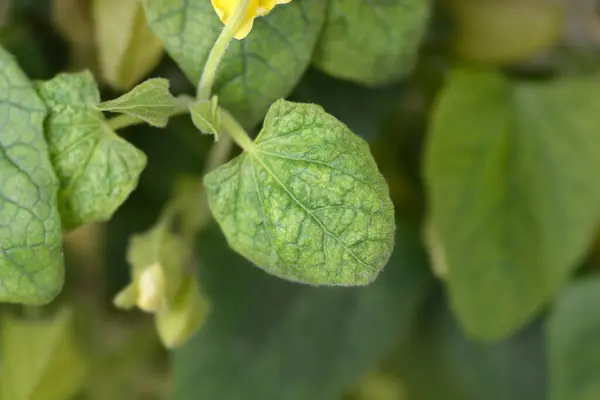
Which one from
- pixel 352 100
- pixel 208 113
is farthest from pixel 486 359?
pixel 208 113

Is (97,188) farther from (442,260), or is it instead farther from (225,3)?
(442,260)

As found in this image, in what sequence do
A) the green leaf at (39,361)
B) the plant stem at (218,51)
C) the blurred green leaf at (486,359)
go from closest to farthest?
the plant stem at (218,51) → the green leaf at (39,361) → the blurred green leaf at (486,359)

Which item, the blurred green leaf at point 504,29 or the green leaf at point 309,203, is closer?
the green leaf at point 309,203

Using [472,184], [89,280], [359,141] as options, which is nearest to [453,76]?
[472,184]

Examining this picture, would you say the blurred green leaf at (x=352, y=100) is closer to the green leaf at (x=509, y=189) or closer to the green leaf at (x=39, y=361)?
the green leaf at (x=509, y=189)

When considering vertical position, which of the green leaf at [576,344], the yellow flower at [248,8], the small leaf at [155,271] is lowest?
the green leaf at [576,344]

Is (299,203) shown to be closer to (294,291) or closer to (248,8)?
(248,8)

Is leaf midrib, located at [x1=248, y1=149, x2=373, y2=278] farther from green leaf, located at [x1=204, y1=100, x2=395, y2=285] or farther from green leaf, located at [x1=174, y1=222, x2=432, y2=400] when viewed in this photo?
green leaf, located at [x1=174, y1=222, x2=432, y2=400]

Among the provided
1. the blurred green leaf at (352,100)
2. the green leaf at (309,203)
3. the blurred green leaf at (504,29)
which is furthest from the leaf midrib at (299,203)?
the blurred green leaf at (504,29)
